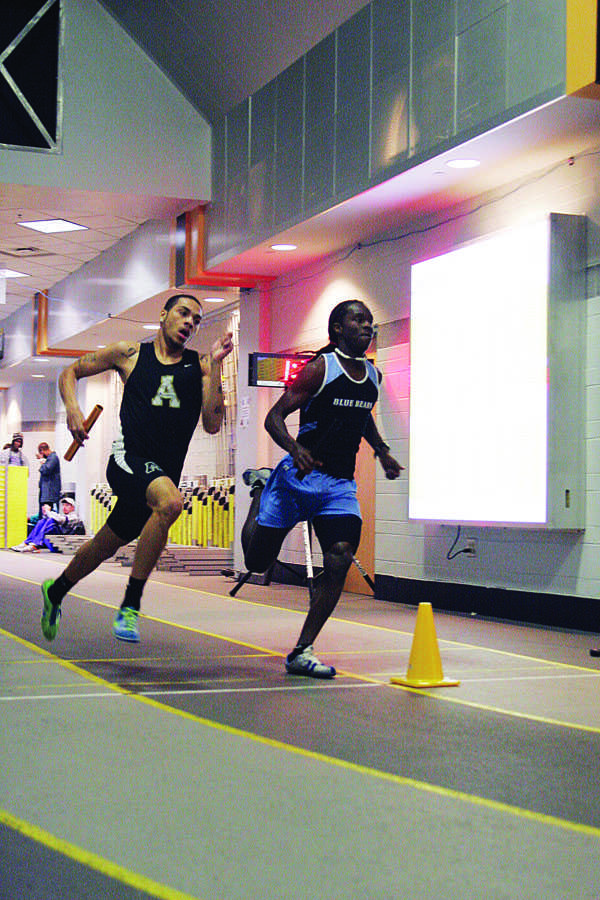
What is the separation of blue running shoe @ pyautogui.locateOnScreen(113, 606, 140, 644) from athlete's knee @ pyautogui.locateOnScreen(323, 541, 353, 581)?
1089 mm

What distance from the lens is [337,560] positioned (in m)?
5.76

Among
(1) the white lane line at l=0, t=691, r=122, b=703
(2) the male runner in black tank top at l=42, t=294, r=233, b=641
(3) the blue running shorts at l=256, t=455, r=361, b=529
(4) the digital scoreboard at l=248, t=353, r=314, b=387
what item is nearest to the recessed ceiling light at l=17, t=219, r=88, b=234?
(4) the digital scoreboard at l=248, t=353, r=314, b=387

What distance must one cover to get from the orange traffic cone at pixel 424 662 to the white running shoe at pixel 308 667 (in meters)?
0.33

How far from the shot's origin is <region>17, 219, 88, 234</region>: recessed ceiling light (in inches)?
637

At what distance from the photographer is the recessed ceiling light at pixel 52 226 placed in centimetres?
1619

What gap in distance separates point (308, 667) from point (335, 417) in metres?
1.24

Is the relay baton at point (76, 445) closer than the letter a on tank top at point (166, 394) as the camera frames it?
No

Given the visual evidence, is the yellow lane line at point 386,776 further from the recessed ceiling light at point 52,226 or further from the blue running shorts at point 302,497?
the recessed ceiling light at point 52,226

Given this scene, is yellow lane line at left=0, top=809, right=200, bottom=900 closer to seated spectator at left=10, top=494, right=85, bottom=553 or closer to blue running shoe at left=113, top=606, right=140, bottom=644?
blue running shoe at left=113, top=606, right=140, bottom=644

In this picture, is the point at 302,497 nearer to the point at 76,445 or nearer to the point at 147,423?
the point at 147,423

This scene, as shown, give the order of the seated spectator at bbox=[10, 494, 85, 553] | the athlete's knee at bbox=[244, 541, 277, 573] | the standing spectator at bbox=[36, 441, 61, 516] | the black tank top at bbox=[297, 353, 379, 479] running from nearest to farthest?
the black tank top at bbox=[297, 353, 379, 479]
the athlete's knee at bbox=[244, 541, 277, 573]
the seated spectator at bbox=[10, 494, 85, 553]
the standing spectator at bbox=[36, 441, 61, 516]

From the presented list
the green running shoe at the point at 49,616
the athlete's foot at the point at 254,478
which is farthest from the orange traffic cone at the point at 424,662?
the athlete's foot at the point at 254,478

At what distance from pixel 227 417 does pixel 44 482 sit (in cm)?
501

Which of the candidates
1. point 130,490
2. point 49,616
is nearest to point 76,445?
point 130,490
